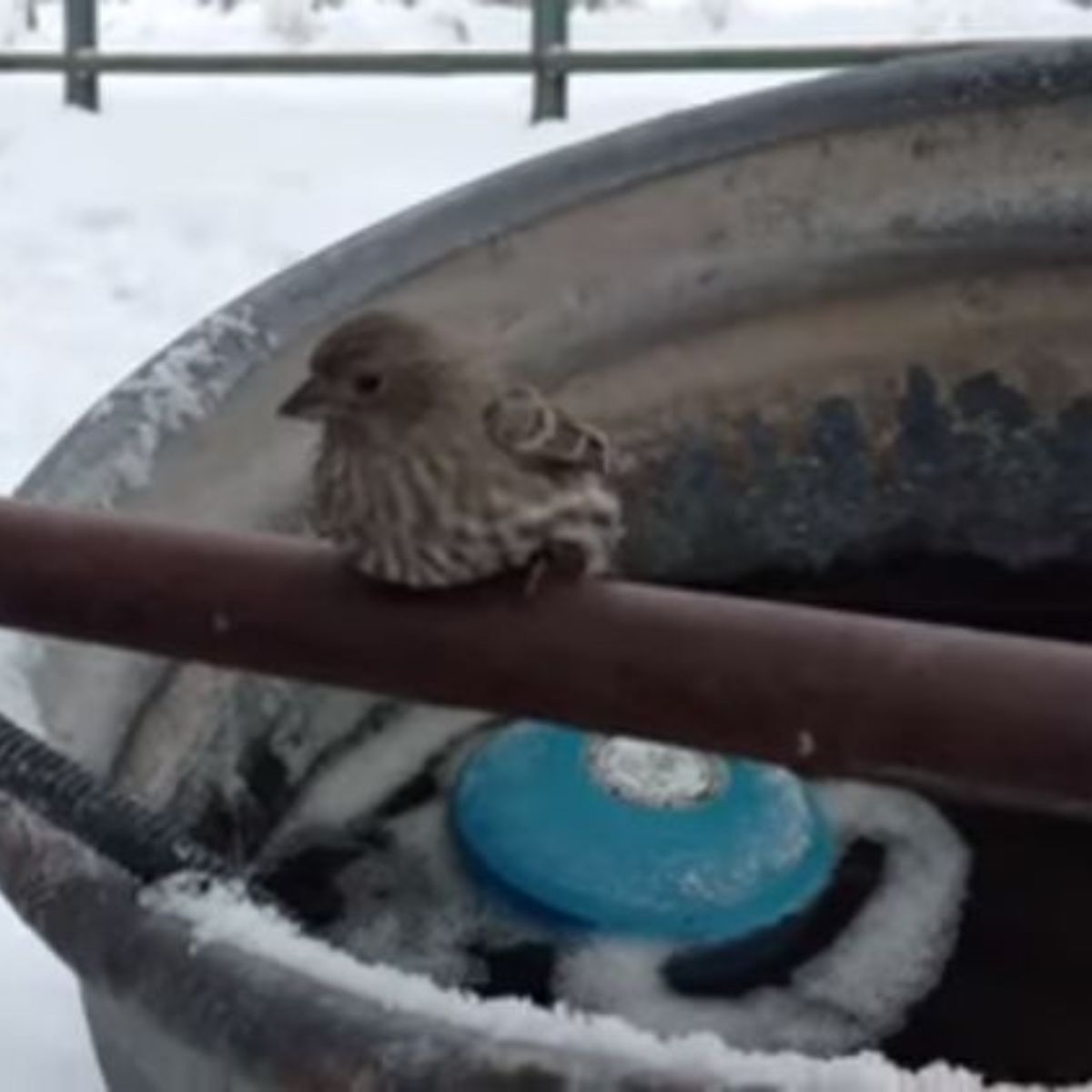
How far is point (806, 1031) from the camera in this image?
2.22 metres

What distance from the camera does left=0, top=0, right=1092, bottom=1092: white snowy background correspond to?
360cm

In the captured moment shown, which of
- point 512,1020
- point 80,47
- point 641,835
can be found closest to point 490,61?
point 80,47

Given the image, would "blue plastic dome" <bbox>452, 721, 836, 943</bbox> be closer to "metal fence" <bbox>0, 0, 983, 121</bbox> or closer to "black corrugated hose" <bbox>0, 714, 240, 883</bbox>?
"black corrugated hose" <bbox>0, 714, 240, 883</bbox>

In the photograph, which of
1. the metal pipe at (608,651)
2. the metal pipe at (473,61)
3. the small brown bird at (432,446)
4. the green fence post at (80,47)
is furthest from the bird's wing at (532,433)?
the green fence post at (80,47)

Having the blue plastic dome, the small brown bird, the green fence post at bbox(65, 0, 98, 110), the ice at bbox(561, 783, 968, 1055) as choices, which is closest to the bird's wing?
the small brown bird

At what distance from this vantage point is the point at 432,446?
132 cm

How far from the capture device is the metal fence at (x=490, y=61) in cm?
424

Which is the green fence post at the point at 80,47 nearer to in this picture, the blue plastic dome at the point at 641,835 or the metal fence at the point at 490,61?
the metal fence at the point at 490,61

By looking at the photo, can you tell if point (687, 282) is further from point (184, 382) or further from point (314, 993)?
point (314, 993)

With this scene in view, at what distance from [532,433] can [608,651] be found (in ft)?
0.93

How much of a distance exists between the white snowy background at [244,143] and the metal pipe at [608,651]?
1889mm

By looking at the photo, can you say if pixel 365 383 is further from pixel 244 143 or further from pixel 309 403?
pixel 244 143

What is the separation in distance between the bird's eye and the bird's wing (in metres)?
0.05

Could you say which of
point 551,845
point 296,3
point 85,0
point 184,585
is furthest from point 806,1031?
point 296,3
